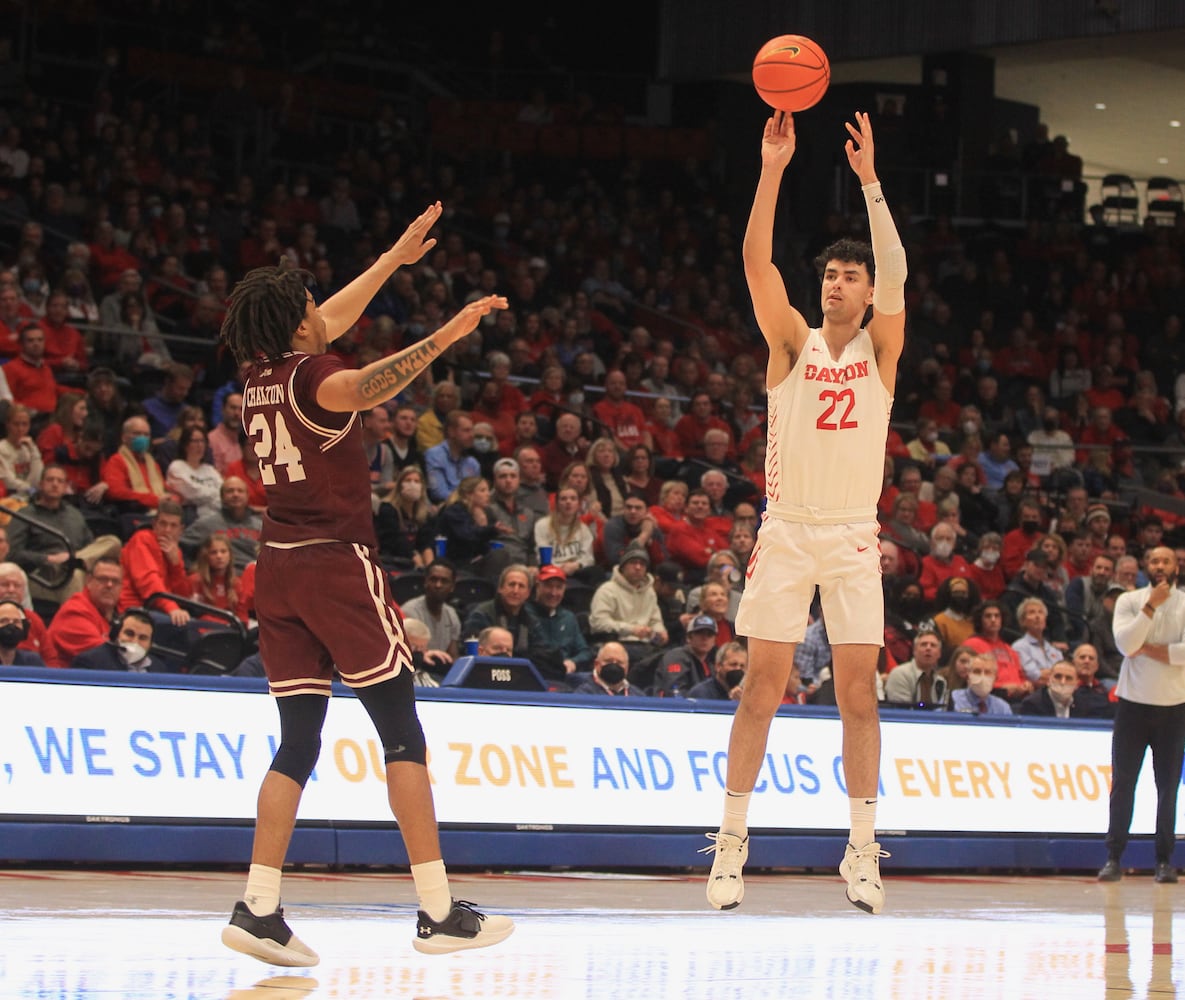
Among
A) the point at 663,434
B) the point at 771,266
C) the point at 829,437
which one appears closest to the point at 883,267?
the point at 771,266

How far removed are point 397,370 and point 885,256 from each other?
204cm

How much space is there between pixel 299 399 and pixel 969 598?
10.2 meters

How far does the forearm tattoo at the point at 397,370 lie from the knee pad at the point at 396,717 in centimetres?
95

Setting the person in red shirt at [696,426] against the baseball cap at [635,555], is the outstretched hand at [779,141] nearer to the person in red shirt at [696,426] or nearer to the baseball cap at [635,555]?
the baseball cap at [635,555]

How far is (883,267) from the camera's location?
6.47 meters

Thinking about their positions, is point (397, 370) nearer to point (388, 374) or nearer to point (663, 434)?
point (388, 374)

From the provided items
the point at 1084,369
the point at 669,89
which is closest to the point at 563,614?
the point at 1084,369

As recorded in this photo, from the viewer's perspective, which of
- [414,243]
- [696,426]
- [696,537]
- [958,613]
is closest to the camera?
[414,243]

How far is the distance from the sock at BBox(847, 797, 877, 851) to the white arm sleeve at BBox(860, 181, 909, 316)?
1.85 m

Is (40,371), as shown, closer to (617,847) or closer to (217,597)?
(217,597)

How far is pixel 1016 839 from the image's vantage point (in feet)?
39.5

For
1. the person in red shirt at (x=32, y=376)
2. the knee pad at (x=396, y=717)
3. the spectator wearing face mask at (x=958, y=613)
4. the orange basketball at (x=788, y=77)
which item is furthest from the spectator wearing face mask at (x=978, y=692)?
the knee pad at (x=396, y=717)

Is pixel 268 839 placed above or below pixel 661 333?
below

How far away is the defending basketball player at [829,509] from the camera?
21.3 feet
